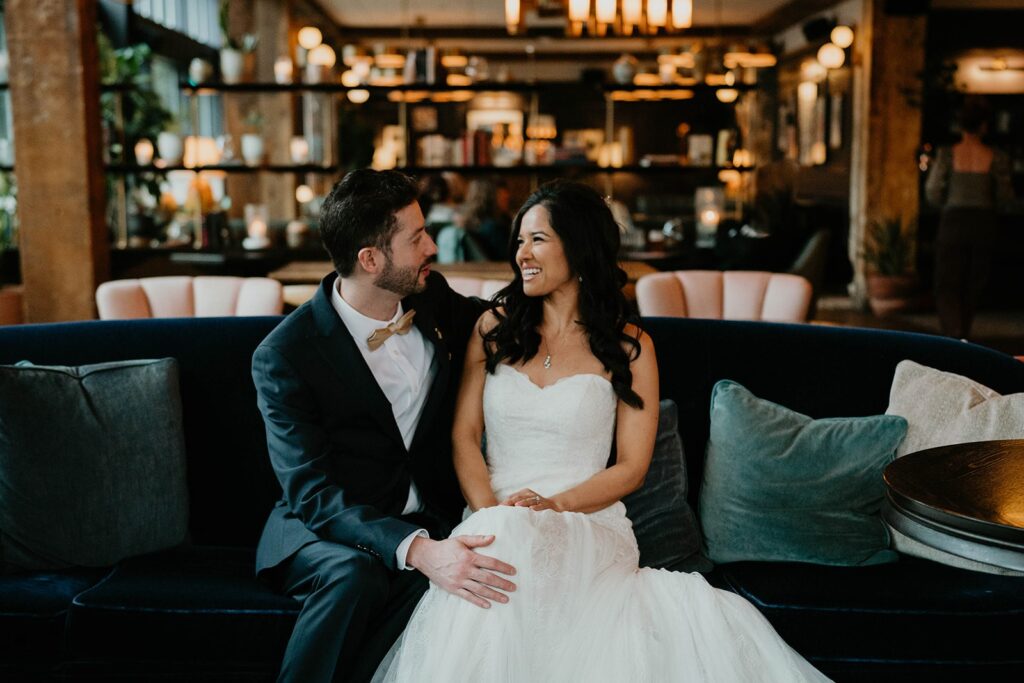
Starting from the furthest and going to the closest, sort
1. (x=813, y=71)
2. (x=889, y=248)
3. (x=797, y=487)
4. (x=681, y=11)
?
(x=813, y=71), (x=889, y=248), (x=681, y=11), (x=797, y=487)

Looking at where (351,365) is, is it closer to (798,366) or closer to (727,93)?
(798,366)

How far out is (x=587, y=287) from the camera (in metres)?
2.53

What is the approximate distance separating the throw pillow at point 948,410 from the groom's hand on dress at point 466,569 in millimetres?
1163

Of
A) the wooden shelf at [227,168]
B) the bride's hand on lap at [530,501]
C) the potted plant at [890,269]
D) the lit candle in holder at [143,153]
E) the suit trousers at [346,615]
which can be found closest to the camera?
the suit trousers at [346,615]

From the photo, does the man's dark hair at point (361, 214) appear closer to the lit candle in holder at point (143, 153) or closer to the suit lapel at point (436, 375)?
the suit lapel at point (436, 375)

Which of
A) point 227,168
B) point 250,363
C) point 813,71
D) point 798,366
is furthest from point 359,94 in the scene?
point 798,366

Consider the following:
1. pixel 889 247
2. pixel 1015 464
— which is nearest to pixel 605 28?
pixel 889 247

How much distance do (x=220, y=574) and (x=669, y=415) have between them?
1.19 m

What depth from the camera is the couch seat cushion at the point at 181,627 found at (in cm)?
224

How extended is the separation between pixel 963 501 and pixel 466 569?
900mm

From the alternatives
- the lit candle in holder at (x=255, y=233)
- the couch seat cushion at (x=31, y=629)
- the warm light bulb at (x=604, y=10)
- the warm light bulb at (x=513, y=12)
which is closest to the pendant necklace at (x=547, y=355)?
the couch seat cushion at (x=31, y=629)

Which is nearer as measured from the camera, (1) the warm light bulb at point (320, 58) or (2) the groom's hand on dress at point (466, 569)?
(2) the groom's hand on dress at point (466, 569)

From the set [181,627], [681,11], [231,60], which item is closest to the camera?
[181,627]

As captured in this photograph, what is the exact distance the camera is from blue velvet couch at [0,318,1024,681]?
7.42 feet
